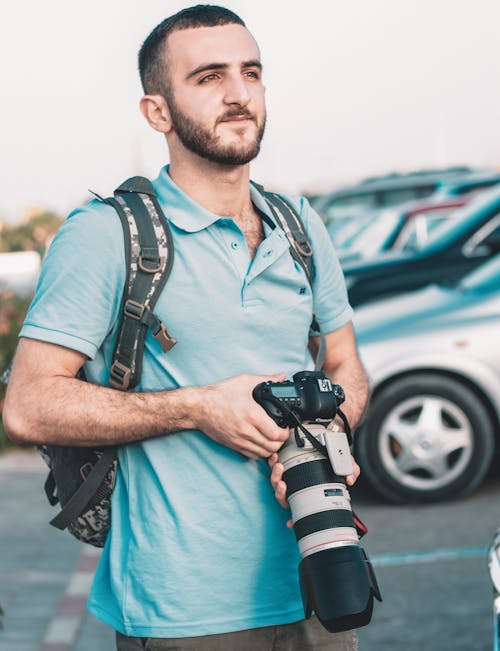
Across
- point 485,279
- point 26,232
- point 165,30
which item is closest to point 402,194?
point 485,279

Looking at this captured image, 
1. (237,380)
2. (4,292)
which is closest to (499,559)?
(237,380)

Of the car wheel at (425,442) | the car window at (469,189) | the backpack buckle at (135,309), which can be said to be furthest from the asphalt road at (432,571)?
the car window at (469,189)

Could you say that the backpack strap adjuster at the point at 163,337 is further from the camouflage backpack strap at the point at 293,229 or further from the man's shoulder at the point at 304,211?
the man's shoulder at the point at 304,211

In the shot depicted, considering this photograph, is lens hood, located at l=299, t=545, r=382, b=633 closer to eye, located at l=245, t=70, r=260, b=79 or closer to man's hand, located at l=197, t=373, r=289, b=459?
man's hand, located at l=197, t=373, r=289, b=459

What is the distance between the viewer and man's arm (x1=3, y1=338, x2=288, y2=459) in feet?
7.41

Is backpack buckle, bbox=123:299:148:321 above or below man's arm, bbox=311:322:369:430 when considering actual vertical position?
above

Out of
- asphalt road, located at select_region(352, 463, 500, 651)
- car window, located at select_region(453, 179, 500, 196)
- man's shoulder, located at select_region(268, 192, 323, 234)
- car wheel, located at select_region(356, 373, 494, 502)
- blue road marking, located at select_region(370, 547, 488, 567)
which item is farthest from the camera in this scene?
car window, located at select_region(453, 179, 500, 196)

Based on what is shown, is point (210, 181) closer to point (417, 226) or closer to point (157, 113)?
point (157, 113)

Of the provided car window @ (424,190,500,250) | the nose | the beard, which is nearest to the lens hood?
the beard

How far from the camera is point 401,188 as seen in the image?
1708cm

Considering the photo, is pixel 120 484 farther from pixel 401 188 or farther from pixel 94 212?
pixel 401 188

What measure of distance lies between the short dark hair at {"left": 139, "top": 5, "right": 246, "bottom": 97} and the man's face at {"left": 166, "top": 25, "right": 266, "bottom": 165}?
2cm

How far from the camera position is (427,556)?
5.37 meters

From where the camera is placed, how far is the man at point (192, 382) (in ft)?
7.45
